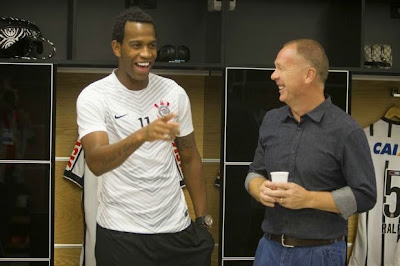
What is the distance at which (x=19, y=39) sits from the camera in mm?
4133

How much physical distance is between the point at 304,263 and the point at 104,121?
0.88m

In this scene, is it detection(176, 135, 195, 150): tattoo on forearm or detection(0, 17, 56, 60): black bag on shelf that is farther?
detection(0, 17, 56, 60): black bag on shelf

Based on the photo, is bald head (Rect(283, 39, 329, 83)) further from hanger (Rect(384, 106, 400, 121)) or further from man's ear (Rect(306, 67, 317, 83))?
hanger (Rect(384, 106, 400, 121))

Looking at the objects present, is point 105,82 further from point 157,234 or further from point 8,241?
point 8,241

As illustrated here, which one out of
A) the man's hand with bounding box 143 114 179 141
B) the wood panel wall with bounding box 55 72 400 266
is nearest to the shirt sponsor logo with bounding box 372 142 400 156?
the wood panel wall with bounding box 55 72 400 266

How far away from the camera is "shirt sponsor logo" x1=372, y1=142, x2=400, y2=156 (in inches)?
186

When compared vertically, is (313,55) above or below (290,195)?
above

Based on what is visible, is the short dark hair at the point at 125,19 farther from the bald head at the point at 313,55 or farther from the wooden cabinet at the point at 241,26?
the wooden cabinet at the point at 241,26

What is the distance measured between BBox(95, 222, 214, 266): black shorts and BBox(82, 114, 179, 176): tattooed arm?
0.29 m

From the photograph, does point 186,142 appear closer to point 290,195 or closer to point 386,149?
point 290,195

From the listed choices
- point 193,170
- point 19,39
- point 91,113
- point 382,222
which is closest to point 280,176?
point 193,170

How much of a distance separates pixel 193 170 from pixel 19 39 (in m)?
1.74

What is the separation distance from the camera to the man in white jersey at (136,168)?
2.63 metres

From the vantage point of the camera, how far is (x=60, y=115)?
14.9 feet
